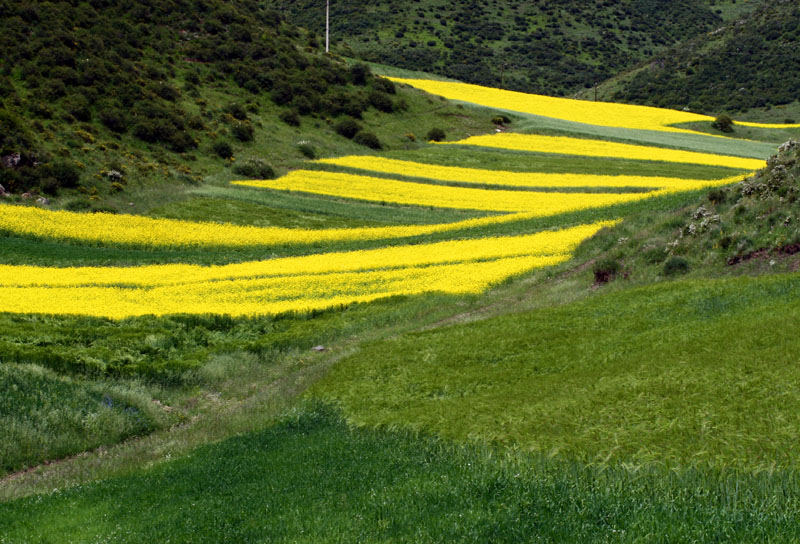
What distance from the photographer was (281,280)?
3853 cm

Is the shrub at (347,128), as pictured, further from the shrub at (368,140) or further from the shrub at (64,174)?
the shrub at (64,174)

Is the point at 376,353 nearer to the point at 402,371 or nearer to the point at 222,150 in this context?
the point at 402,371

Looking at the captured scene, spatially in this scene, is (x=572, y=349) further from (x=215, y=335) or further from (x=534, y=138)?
(x=534, y=138)

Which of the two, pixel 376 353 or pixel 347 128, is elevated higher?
pixel 347 128

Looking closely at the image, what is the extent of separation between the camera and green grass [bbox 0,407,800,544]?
8711mm

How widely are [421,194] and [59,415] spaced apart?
50.4 meters

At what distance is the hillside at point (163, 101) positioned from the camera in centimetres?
5847

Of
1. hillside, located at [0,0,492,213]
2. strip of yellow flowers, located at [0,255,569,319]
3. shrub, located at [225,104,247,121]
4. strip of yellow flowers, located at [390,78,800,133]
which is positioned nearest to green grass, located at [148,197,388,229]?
hillside, located at [0,0,492,213]

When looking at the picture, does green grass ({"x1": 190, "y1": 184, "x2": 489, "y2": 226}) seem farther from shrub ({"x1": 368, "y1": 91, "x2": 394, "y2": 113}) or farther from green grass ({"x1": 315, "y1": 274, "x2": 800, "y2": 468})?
green grass ({"x1": 315, "y1": 274, "x2": 800, "y2": 468})

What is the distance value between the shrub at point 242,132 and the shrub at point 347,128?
44.0 feet

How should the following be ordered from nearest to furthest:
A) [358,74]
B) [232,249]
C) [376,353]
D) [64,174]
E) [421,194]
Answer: [376,353] → [232,249] → [64,174] → [421,194] → [358,74]

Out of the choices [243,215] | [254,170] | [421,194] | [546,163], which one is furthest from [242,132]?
[546,163]

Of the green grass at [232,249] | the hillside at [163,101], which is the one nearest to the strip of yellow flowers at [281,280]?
the green grass at [232,249]

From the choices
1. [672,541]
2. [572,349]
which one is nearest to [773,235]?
[572,349]
